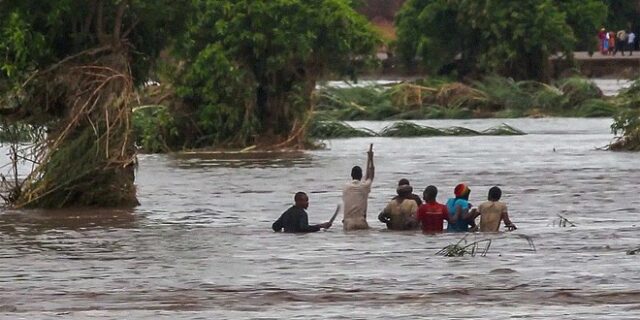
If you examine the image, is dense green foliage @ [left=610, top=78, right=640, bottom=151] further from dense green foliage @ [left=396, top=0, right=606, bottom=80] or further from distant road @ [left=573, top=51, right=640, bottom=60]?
distant road @ [left=573, top=51, right=640, bottom=60]

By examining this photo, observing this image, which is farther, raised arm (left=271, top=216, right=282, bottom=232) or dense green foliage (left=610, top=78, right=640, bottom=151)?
dense green foliage (left=610, top=78, right=640, bottom=151)

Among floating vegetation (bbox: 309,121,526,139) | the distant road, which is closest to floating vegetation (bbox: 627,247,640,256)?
floating vegetation (bbox: 309,121,526,139)

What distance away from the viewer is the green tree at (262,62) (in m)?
43.3

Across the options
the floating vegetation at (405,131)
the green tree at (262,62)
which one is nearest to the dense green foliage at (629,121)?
the green tree at (262,62)

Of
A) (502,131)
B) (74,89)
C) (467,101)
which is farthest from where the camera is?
(467,101)

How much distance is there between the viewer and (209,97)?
43938 mm

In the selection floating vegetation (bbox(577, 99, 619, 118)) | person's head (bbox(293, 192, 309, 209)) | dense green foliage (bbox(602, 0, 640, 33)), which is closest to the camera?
person's head (bbox(293, 192, 309, 209))

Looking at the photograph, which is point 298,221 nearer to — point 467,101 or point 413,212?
point 413,212

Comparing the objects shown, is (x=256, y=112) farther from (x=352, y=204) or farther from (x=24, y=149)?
(x=352, y=204)

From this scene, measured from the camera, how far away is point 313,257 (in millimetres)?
20781

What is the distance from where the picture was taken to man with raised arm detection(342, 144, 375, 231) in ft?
76.0

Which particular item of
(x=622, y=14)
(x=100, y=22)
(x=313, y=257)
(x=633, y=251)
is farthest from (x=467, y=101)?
(x=633, y=251)

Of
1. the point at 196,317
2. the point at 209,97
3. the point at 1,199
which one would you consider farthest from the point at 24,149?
the point at 209,97

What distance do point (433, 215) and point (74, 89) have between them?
22.7 feet
